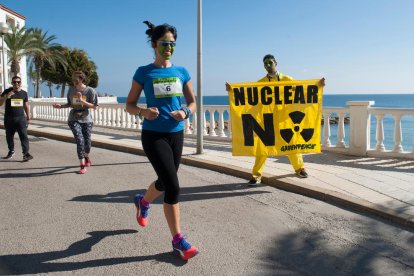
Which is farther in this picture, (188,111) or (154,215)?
(154,215)

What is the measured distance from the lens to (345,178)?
6.34 metres

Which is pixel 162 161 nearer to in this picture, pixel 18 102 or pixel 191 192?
pixel 191 192

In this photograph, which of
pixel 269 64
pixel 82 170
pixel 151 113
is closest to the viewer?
pixel 151 113

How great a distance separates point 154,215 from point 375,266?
2.45m

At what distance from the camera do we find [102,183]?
21.2 feet

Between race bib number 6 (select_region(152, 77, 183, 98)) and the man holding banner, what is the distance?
289cm

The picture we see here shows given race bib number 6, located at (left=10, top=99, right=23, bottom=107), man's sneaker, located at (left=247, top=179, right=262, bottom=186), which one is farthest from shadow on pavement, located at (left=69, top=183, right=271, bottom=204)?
race bib number 6, located at (left=10, top=99, right=23, bottom=107)

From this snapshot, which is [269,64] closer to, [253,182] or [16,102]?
[253,182]

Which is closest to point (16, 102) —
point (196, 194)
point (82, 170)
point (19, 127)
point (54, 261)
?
point (19, 127)

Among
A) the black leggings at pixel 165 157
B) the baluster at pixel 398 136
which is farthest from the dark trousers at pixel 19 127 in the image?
the baluster at pixel 398 136

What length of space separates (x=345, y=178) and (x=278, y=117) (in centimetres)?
142

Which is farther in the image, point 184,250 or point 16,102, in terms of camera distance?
point 16,102

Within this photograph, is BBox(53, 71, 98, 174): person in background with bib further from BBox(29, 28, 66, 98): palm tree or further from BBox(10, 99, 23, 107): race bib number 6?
BBox(29, 28, 66, 98): palm tree

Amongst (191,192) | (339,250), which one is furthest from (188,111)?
(191,192)
